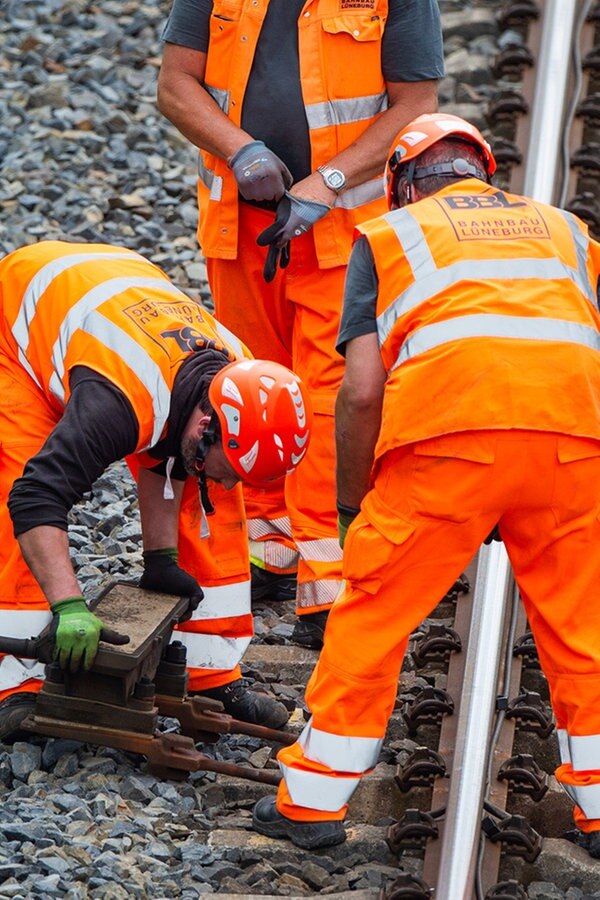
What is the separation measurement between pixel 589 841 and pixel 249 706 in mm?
1253

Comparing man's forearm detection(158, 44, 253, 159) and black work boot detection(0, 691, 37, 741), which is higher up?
man's forearm detection(158, 44, 253, 159)

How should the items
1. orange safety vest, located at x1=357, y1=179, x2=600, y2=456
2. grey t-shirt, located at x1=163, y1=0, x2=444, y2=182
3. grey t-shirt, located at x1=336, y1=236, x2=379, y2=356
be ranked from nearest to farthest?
orange safety vest, located at x1=357, y1=179, x2=600, y2=456
grey t-shirt, located at x1=336, y1=236, x2=379, y2=356
grey t-shirt, located at x1=163, y1=0, x2=444, y2=182

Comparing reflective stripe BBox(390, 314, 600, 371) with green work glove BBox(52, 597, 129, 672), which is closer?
reflective stripe BBox(390, 314, 600, 371)

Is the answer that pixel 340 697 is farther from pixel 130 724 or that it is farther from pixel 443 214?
pixel 443 214

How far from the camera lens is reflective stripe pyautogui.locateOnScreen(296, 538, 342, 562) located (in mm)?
5762

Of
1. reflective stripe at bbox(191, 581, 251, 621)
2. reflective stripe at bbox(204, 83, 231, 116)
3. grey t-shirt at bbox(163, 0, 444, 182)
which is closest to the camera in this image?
reflective stripe at bbox(191, 581, 251, 621)

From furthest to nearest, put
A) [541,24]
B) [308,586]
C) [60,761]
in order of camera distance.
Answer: [541,24], [308,586], [60,761]

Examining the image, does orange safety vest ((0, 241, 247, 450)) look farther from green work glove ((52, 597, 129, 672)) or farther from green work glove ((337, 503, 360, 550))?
green work glove ((337, 503, 360, 550))

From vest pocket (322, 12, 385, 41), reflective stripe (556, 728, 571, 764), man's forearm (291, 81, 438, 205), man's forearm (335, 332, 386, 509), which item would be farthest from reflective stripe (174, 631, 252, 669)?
vest pocket (322, 12, 385, 41)

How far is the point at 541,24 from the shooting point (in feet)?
30.8

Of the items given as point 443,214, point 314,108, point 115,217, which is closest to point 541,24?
point 115,217

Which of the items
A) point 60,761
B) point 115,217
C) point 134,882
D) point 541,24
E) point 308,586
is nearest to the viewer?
point 134,882

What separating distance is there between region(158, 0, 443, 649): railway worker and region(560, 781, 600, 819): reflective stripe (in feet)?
4.61

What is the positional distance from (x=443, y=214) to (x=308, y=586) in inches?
71.6
